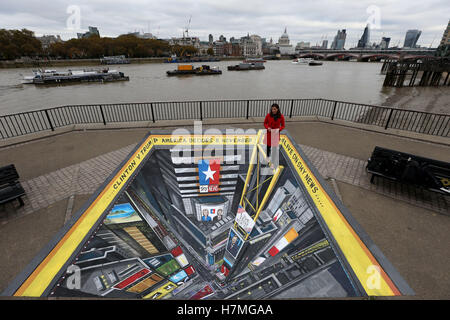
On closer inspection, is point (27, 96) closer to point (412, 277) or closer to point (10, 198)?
point (10, 198)

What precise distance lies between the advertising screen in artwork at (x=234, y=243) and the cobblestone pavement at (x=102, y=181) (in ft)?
12.2

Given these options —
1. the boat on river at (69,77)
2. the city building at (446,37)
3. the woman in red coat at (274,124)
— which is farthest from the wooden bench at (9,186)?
the city building at (446,37)

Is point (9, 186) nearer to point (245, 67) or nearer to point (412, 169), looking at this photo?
point (412, 169)

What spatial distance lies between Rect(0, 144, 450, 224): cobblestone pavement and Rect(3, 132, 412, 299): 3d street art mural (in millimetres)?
2517

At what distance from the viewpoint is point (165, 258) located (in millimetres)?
4984

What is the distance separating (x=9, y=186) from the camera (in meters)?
5.71

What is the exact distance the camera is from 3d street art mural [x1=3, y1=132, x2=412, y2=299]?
2.97 meters

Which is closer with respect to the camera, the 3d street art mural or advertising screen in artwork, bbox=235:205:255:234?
the 3d street art mural

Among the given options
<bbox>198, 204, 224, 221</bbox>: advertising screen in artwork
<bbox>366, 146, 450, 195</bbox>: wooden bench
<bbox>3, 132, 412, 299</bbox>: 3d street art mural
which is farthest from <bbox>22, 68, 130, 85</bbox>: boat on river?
<bbox>366, 146, 450, 195</bbox>: wooden bench

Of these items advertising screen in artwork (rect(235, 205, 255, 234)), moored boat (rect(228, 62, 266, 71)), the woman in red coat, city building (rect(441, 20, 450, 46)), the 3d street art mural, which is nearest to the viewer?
the 3d street art mural

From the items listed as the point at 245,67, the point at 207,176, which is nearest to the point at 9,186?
the point at 207,176

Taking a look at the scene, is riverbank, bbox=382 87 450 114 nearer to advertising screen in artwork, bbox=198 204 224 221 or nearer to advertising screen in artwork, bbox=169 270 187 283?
advertising screen in artwork, bbox=198 204 224 221

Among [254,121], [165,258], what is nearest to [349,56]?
[254,121]
